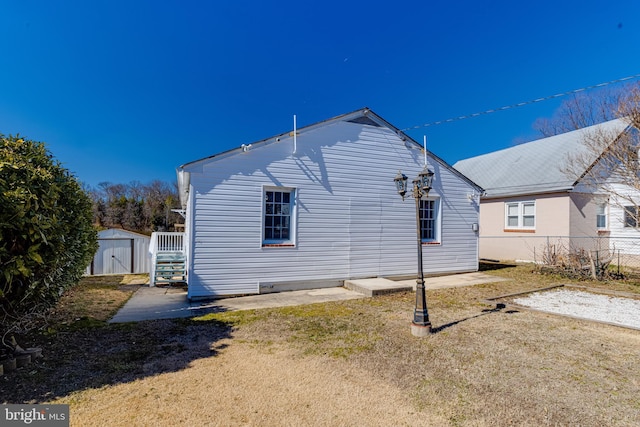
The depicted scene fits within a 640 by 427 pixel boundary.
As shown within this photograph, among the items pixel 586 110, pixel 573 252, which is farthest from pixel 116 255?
pixel 586 110

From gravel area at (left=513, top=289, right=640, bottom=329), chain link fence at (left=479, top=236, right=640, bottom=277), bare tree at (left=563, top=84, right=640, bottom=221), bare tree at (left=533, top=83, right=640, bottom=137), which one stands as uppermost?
bare tree at (left=533, top=83, right=640, bottom=137)

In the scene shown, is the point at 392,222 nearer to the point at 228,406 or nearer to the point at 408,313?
the point at 408,313

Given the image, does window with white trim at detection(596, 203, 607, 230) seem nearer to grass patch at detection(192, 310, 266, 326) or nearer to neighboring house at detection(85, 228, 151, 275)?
grass patch at detection(192, 310, 266, 326)

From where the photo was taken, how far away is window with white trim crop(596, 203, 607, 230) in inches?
586

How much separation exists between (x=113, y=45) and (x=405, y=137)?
36.4 ft

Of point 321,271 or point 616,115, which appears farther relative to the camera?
point 616,115

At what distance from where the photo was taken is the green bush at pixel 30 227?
11.0 feet

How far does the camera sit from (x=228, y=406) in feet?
9.98

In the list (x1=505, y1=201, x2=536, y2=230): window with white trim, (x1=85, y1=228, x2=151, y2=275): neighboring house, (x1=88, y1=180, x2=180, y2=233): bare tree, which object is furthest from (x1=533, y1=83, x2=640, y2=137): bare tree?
(x1=88, y1=180, x2=180, y2=233): bare tree

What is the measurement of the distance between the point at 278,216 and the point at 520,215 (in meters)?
13.1

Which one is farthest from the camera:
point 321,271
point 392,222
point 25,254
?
point 392,222

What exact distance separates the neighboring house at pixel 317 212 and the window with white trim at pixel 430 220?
35mm

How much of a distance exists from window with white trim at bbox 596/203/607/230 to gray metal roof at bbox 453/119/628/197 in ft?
A: 8.80

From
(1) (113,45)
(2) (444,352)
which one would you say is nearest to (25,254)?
(2) (444,352)
